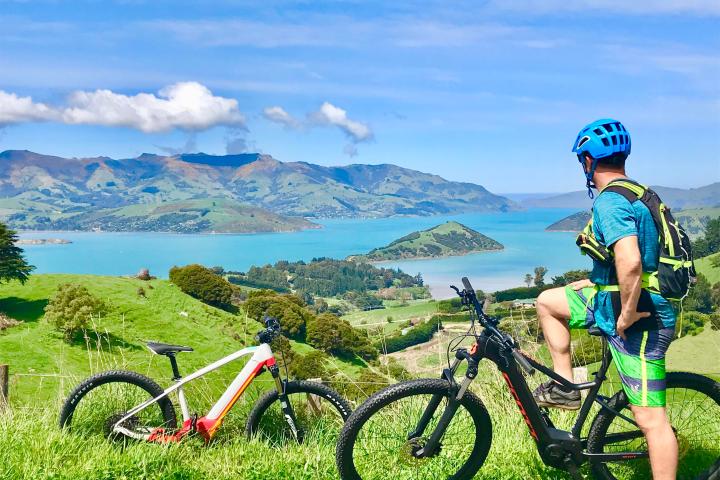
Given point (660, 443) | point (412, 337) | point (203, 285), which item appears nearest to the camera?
point (660, 443)

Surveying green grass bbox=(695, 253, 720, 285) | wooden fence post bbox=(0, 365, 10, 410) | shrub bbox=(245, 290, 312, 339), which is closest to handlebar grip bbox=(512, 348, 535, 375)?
wooden fence post bbox=(0, 365, 10, 410)

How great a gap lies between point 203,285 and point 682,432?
94833 millimetres

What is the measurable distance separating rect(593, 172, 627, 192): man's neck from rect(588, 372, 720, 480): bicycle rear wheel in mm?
1626

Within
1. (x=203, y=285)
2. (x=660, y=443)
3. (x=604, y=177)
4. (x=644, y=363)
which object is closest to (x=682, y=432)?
(x=660, y=443)

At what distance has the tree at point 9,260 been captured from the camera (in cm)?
6656

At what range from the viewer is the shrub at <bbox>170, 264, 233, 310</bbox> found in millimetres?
93875

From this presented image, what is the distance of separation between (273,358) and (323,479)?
123 centimetres

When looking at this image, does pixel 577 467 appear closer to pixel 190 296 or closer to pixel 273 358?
pixel 273 358

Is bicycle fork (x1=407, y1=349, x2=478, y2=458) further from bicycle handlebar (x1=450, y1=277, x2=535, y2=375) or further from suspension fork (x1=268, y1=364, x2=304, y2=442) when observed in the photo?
suspension fork (x1=268, y1=364, x2=304, y2=442)

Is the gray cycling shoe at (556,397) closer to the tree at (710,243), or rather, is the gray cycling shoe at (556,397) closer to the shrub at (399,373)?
the shrub at (399,373)

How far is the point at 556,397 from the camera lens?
14.4 ft

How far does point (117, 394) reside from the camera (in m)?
5.74

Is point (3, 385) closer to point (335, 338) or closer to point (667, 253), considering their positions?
point (667, 253)

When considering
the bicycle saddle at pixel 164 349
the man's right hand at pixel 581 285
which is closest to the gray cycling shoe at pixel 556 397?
the man's right hand at pixel 581 285
